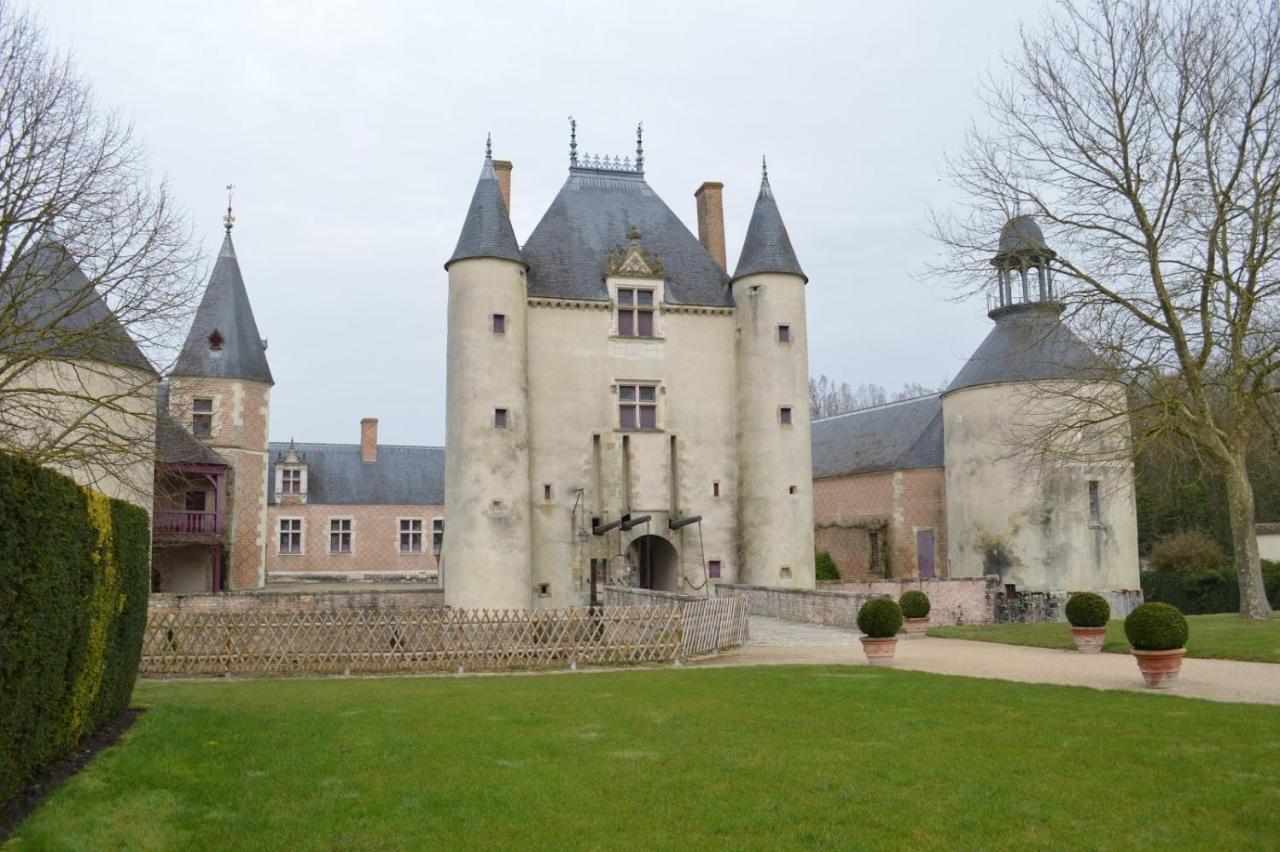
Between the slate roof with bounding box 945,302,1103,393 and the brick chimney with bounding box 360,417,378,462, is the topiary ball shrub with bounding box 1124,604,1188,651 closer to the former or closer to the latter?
the slate roof with bounding box 945,302,1103,393

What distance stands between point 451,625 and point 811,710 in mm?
8114

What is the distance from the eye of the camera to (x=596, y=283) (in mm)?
27062

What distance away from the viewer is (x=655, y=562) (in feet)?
93.2

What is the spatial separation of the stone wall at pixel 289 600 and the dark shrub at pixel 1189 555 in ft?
74.2

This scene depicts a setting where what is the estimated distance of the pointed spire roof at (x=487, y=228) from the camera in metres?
25.1

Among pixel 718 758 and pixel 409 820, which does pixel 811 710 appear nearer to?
pixel 718 758

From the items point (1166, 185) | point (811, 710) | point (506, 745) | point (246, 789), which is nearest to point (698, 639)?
point (811, 710)

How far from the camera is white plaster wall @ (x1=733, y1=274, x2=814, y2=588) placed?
26016 millimetres

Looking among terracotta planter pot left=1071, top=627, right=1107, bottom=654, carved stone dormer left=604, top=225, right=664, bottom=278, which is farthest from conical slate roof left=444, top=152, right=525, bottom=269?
terracotta planter pot left=1071, top=627, right=1107, bottom=654

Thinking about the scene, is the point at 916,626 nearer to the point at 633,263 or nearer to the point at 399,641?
the point at 399,641

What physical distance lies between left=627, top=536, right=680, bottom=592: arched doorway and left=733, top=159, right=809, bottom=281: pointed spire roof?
7.56 m

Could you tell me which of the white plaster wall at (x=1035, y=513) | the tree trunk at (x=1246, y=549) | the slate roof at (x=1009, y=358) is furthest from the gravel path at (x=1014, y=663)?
the slate roof at (x=1009, y=358)

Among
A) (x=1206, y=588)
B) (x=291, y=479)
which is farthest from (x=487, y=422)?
(x=291, y=479)

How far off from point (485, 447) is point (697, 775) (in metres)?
18.1
